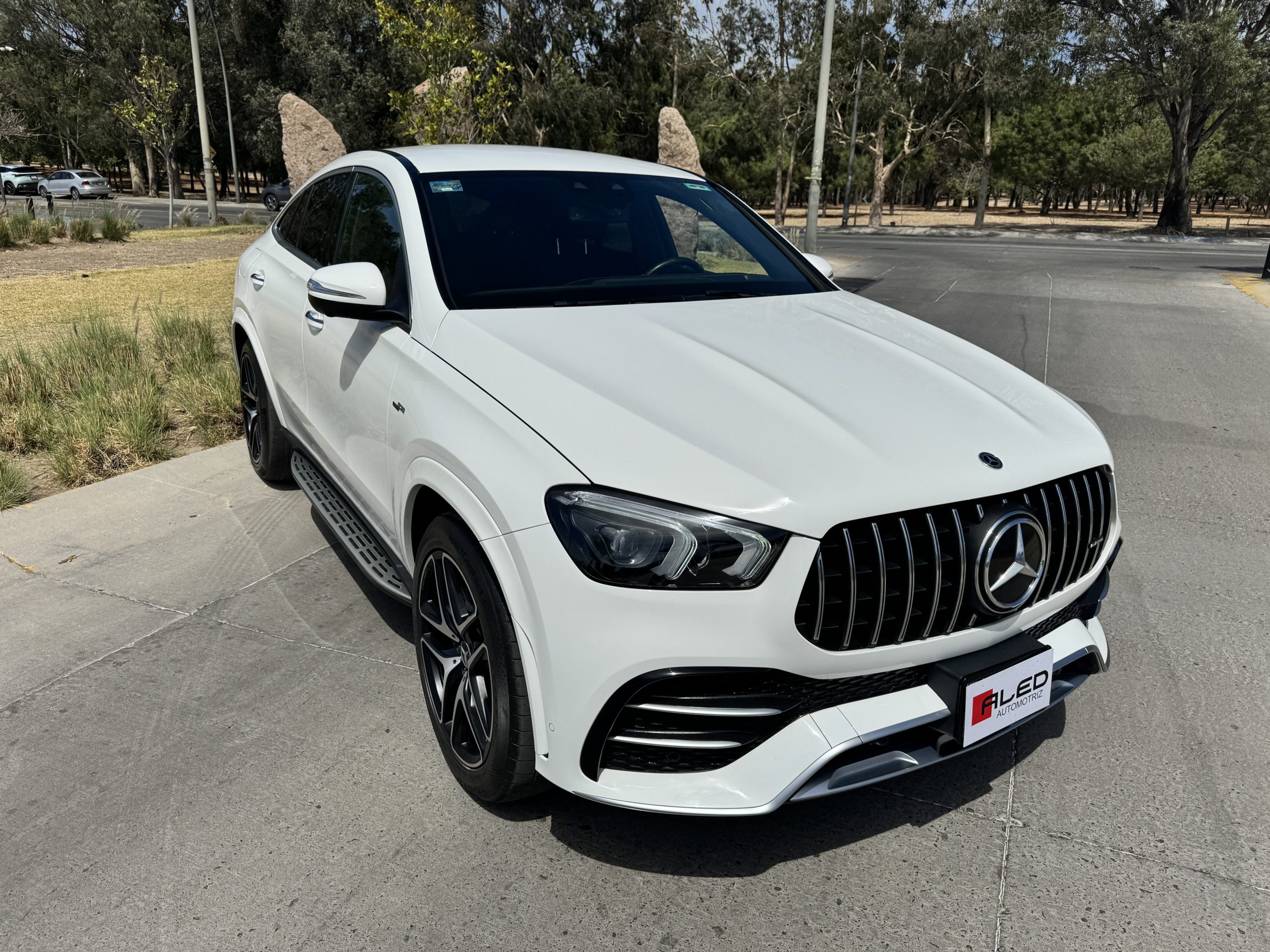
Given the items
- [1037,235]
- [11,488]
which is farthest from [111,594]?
[1037,235]

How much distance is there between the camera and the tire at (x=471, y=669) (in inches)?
87.7

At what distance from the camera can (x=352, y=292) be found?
9.39 ft

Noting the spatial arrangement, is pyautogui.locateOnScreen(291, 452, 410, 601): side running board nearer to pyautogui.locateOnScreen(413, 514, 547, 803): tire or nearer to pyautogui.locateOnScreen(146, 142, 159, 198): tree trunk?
pyautogui.locateOnScreen(413, 514, 547, 803): tire

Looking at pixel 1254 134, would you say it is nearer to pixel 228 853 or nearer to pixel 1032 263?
pixel 1032 263

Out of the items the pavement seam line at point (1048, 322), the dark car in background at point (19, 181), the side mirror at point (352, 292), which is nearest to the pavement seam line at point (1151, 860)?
the side mirror at point (352, 292)

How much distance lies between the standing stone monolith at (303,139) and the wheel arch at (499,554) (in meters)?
23.5

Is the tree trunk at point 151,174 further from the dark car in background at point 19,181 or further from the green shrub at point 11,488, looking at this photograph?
the green shrub at point 11,488

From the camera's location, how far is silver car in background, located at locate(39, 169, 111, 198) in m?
43.5

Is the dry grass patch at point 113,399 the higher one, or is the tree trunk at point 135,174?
the tree trunk at point 135,174

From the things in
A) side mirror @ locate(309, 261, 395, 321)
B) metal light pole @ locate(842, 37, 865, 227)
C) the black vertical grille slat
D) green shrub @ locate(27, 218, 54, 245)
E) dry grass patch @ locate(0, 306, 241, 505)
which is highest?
metal light pole @ locate(842, 37, 865, 227)

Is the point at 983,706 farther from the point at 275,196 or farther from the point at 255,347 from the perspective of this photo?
the point at 275,196

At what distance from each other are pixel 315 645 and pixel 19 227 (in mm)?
20110

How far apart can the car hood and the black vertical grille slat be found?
0.15ft

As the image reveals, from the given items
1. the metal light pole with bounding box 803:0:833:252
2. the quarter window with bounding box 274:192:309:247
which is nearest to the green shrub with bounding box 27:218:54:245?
the metal light pole with bounding box 803:0:833:252
